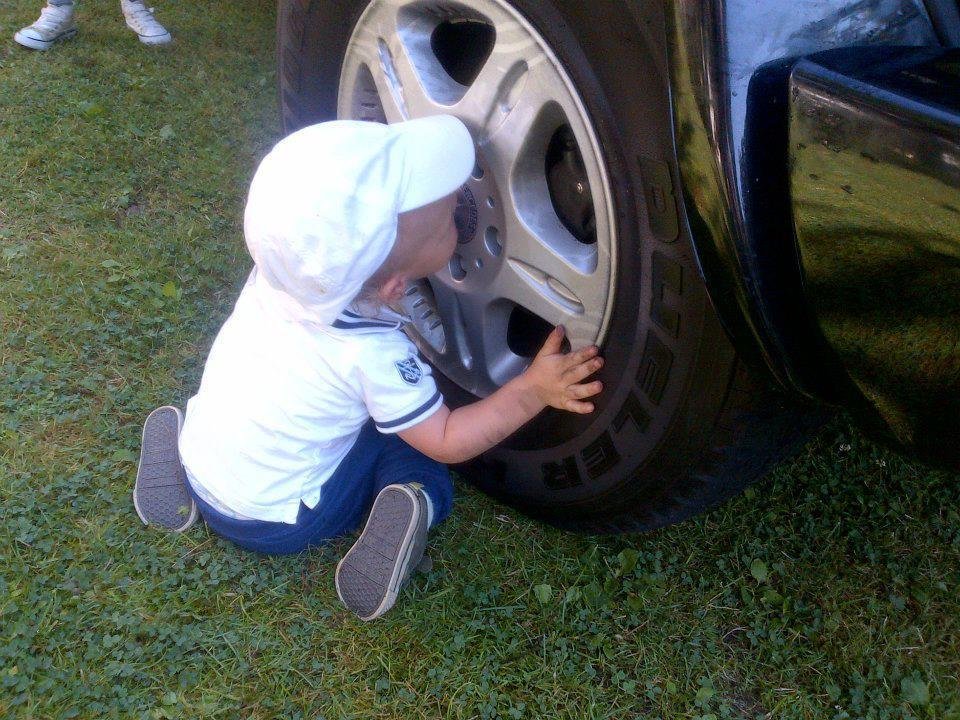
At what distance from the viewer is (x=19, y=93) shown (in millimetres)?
3355

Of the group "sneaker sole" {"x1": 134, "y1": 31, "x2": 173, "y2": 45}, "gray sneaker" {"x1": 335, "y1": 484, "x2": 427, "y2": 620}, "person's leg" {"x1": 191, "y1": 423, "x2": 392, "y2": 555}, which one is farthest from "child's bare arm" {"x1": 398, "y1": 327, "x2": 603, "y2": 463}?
"sneaker sole" {"x1": 134, "y1": 31, "x2": 173, "y2": 45}

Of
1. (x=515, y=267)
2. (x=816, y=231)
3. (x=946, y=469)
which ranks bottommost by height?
(x=515, y=267)

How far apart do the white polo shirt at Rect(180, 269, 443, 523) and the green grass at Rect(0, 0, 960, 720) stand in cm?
20

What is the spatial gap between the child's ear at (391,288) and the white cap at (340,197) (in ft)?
0.37

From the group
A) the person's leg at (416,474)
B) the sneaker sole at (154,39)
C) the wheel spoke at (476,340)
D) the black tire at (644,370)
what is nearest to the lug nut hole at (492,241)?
the wheel spoke at (476,340)

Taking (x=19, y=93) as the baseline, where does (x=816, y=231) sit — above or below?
above

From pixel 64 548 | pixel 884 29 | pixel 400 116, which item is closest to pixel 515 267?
pixel 400 116

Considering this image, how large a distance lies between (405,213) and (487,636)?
0.90 meters

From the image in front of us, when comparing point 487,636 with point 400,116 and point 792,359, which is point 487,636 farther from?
point 400,116

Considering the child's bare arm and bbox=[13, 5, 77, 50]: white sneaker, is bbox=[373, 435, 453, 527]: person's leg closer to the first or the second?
the child's bare arm

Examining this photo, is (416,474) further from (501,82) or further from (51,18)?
(51,18)

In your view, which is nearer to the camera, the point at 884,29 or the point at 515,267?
the point at 884,29

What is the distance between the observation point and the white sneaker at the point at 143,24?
3.64 m

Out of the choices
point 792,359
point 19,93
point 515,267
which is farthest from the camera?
point 19,93
